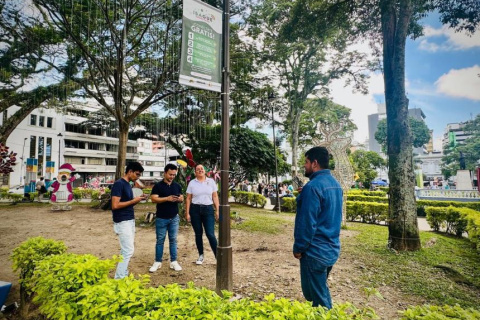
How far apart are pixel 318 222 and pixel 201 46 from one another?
9.70ft

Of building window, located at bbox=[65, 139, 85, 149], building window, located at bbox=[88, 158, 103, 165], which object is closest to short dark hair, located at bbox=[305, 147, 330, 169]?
building window, located at bbox=[65, 139, 85, 149]

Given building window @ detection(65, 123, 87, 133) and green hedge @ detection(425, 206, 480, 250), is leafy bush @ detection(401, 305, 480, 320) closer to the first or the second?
green hedge @ detection(425, 206, 480, 250)

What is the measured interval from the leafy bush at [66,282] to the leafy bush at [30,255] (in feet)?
2.03

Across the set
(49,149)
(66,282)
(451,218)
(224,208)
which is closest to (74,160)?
(49,149)

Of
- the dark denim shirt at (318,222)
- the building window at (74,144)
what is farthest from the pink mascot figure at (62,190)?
the building window at (74,144)

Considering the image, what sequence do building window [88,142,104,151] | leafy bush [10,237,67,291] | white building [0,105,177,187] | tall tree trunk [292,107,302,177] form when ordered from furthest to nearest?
1. building window [88,142,104,151]
2. white building [0,105,177,187]
3. tall tree trunk [292,107,302,177]
4. leafy bush [10,237,67,291]

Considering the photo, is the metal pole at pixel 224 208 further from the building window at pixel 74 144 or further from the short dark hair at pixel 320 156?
the building window at pixel 74 144

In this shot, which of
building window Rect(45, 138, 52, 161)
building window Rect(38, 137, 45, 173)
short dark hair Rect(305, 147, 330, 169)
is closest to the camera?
short dark hair Rect(305, 147, 330, 169)

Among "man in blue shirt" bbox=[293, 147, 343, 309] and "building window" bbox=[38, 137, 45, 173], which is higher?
"building window" bbox=[38, 137, 45, 173]

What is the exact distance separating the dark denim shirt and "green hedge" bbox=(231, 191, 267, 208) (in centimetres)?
1624

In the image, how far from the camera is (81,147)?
47500mm

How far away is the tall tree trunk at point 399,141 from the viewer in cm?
647

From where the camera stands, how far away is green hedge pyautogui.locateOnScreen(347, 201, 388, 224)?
37.7 ft

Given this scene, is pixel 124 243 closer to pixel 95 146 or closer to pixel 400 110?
pixel 400 110
